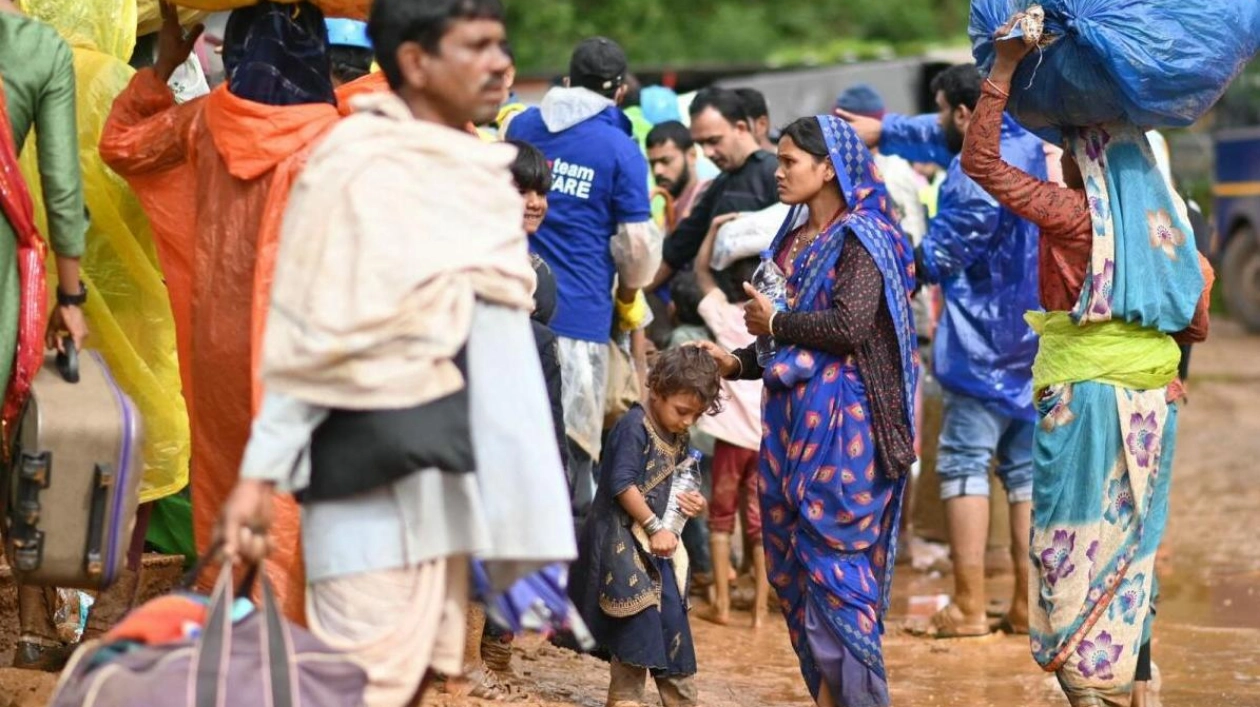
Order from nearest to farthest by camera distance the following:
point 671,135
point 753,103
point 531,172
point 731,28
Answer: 1. point 531,172
2. point 753,103
3. point 671,135
4. point 731,28

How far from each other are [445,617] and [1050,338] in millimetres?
2647

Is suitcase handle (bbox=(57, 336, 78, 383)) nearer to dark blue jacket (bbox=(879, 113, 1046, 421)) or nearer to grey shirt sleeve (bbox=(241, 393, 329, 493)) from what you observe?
grey shirt sleeve (bbox=(241, 393, 329, 493))

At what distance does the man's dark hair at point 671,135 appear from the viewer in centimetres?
956

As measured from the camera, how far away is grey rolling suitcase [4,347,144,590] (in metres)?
4.73

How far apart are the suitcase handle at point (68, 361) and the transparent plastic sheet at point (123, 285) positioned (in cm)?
74

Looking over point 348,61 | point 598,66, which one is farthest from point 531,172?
point 598,66

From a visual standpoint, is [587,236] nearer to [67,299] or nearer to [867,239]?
[867,239]

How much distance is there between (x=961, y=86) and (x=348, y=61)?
2.70m

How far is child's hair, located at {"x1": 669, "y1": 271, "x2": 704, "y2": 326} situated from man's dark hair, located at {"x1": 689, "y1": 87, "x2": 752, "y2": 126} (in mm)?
702

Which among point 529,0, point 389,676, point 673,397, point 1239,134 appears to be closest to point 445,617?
point 389,676

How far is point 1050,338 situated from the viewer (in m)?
5.93

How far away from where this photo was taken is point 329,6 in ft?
16.6

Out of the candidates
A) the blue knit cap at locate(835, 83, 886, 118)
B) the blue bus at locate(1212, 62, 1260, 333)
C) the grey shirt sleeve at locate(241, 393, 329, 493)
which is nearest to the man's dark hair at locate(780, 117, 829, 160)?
the grey shirt sleeve at locate(241, 393, 329, 493)

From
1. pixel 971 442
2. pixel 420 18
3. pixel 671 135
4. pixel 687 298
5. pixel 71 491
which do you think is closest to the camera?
pixel 420 18
